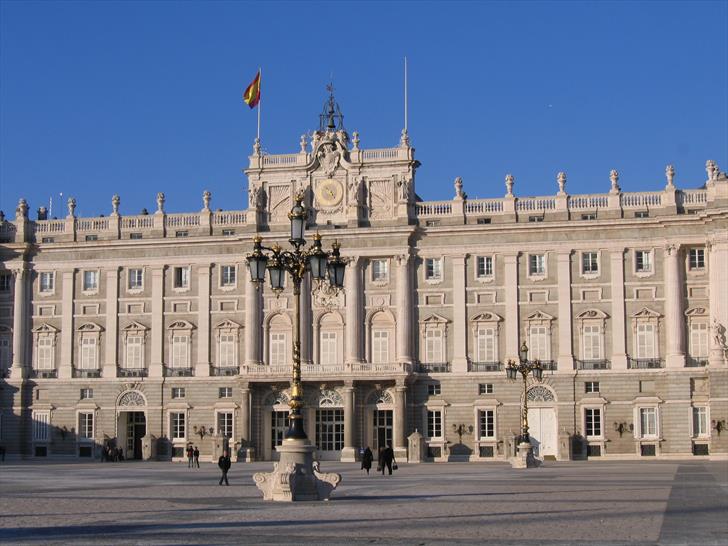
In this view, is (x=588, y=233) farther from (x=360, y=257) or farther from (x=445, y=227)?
(x=360, y=257)

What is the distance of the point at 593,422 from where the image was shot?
69.8 m

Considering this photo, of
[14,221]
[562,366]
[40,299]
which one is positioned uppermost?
[14,221]

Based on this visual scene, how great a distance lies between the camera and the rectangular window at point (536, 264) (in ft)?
234

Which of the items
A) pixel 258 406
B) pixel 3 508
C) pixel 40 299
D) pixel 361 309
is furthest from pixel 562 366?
pixel 3 508

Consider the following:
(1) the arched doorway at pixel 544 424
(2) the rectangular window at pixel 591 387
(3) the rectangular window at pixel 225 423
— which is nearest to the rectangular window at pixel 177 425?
(3) the rectangular window at pixel 225 423

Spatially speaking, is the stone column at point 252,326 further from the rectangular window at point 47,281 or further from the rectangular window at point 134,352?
the rectangular window at point 47,281

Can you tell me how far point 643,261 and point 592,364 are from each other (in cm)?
637

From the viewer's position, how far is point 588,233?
70.8 metres

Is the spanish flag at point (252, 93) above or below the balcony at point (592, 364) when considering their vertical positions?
above

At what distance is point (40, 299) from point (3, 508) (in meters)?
47.7

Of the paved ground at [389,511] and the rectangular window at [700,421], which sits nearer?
the paved ground at [389,511]

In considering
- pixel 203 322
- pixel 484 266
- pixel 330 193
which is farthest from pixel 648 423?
pixel 203 322

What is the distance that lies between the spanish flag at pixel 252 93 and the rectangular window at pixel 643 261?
24149 mm

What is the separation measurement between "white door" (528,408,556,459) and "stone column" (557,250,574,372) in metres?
2.78
